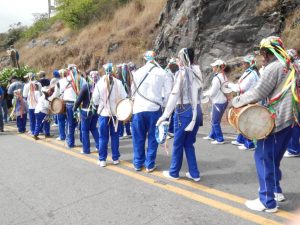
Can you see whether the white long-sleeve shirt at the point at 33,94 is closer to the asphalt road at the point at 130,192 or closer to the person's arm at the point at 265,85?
the asphalt road at the point at 130,192

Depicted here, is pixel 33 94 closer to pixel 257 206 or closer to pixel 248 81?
pixel 248 81

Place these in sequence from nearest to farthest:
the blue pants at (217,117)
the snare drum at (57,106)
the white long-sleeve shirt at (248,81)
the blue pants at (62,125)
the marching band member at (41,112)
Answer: the white long-sleeve shirt at (248,81) → the blue pants at (217,117) → the snare drum at (57,106) → the blue pants at (62,125) → the marching band member at (41,112)

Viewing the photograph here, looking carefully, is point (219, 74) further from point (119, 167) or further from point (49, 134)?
point (49, 134)

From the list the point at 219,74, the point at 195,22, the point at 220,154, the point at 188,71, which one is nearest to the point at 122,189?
the point at 188,71

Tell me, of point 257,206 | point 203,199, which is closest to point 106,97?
point 203,199

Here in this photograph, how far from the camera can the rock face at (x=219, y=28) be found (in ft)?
48.3

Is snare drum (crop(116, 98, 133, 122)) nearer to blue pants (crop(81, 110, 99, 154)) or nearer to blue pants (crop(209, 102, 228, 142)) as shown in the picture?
blue pants (crop(81, 110, 99, 154))

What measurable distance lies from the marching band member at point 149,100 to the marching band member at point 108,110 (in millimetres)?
782

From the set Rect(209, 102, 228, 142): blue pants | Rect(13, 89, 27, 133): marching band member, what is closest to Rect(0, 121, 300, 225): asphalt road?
Rect(209, 102, 228, 142): blue pants

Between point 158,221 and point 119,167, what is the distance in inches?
102

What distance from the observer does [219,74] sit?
8.44 m

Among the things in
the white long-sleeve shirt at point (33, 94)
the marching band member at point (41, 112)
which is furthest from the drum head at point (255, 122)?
the white long-sleeve shirt at point (33, 94)

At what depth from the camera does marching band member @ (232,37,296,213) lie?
4469mm

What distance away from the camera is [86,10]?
30.6m
